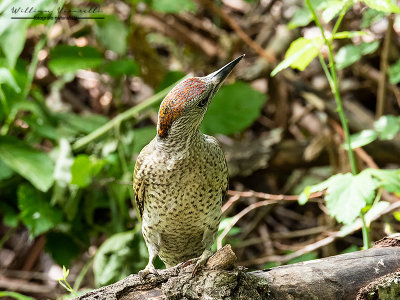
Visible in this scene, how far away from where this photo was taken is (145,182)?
294 cm

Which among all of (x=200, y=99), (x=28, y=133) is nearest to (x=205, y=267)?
(x=200, y=99)

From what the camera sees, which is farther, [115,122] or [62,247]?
[62,247]

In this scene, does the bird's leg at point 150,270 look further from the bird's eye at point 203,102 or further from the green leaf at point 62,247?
the green leaf at point 62,247

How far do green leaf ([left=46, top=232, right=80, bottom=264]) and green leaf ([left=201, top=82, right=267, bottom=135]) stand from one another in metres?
1.39

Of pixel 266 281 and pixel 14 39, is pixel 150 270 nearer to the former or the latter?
pixel 266 281

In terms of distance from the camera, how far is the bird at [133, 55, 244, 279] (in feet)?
8.54

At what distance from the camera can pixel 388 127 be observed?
140 inches

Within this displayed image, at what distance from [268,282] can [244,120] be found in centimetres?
247

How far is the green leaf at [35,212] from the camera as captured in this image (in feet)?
12.9

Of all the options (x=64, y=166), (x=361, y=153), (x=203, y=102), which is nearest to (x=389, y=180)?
(x=203, y=102)

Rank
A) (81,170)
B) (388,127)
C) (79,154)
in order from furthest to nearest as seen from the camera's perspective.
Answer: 1. (79,154)
2. (81,170)
3. (388,127)

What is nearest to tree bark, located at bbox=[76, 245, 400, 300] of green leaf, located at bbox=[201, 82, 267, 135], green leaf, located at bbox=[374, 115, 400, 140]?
green leaf, located at bbox=[374, 115, 400, 140]

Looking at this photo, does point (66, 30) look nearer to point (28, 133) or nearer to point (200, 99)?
point (28, 133)

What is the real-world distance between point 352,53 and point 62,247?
2600 millimetres
